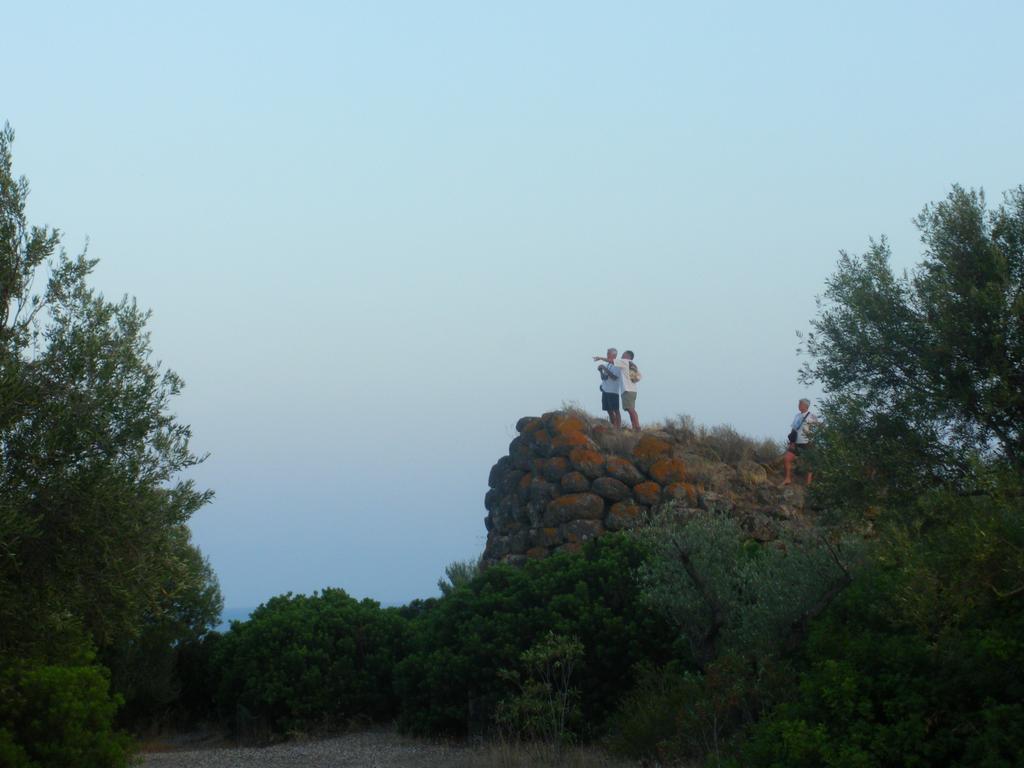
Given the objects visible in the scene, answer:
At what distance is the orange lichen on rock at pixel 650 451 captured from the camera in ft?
69.7

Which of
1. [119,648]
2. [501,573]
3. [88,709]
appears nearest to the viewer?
[88,709]

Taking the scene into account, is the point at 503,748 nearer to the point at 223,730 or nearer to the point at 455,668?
the point at 455,668

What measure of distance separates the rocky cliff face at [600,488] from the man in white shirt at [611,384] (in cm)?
134

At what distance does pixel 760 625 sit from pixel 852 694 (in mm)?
2400

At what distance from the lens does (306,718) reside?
1772 centimetres

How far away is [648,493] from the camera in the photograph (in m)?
20.5

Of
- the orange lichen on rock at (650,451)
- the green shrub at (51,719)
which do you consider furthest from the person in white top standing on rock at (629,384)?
the green shrub at (51,719)

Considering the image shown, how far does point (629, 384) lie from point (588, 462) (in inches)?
163

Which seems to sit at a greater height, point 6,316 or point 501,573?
point 6,316

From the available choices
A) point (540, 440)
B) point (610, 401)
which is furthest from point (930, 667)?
point (610, 401)

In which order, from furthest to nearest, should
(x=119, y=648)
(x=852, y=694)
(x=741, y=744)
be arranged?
(x=119, y=648) → (x=741, y=744) → (x=852, y=694)

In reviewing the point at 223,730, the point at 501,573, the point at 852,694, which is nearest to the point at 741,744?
the point at 852,694

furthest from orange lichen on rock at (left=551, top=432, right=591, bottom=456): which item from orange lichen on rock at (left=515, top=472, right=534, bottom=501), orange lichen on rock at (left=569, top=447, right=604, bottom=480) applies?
orange lichen on rock at (left=515, top=472, right=534, bottom=501)

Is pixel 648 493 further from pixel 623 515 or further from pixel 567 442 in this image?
pixel 567 442
